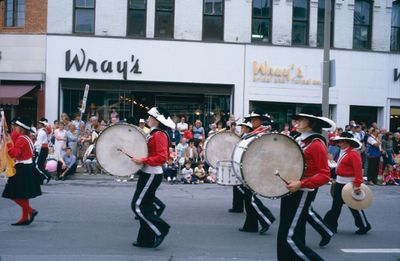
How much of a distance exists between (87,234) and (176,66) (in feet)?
47.5

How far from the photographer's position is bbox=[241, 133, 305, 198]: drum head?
5.34 meters

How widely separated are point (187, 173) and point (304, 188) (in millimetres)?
10925

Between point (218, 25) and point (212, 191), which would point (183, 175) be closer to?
point (212, 191)

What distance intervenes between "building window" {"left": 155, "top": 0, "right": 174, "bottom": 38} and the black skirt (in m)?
14.3

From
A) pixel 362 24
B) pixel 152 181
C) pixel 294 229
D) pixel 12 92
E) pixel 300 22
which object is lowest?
pixel 294 229

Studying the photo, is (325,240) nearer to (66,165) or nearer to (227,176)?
(227,176)

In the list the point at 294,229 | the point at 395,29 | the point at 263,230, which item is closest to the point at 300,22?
the point at 395,29

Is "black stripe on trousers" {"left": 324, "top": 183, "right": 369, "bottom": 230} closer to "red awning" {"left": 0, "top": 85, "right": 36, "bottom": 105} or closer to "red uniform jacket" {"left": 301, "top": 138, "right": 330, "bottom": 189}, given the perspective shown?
"red uniform jacket" {"left": 301, "top": 138, "right": 330, "bottom": 189}

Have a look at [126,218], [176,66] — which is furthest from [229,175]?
[176,66]

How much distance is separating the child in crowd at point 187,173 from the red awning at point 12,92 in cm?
833

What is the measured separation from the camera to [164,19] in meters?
22.0

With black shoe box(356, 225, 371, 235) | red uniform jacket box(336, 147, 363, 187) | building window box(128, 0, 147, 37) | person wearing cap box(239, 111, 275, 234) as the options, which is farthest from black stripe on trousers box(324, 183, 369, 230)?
building window box(128, 0, 147, 37)

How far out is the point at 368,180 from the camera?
1698 cm

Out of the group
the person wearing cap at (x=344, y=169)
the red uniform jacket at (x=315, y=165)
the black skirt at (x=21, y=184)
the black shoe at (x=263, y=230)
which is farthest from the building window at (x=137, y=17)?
the red uniform jacket at (x=315, y=165)
